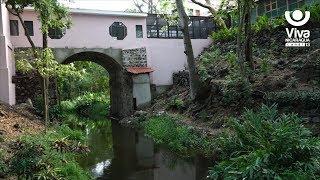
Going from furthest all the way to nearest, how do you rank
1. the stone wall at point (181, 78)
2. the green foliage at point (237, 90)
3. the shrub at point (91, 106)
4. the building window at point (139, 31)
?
the shrub at point (91, 106), the building window at point (139, 31), the stone wall at point (181, 78), the green foliage at point (237, 90)

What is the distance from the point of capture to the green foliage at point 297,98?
13.4 meters

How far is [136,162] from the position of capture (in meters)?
13.2

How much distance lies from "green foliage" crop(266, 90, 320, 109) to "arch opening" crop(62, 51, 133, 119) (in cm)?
1222

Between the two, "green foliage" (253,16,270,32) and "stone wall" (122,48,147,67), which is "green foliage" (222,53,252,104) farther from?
"stone wall" (122,48,147,67)

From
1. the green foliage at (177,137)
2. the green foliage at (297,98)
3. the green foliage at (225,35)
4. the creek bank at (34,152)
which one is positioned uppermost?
the green foliage at (225,35)

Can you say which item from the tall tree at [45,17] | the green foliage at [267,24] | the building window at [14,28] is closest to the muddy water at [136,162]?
the tall tree at [45,17]

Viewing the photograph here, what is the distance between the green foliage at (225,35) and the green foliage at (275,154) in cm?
1775

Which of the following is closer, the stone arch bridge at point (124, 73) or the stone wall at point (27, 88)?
the stone wall at point (27, 88)

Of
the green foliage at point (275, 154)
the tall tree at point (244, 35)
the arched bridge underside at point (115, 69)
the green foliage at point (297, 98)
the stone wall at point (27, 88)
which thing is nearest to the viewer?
the green foliage at point (275, 154)

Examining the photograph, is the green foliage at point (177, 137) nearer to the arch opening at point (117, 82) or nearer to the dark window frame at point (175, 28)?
the arch opening at point (117, 82)

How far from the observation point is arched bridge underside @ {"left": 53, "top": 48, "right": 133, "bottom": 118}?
78.2 feet

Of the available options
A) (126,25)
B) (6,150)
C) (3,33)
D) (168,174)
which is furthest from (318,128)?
(126,25)

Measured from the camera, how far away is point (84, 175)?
1030 centimetres

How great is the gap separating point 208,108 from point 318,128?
6.60 metres
